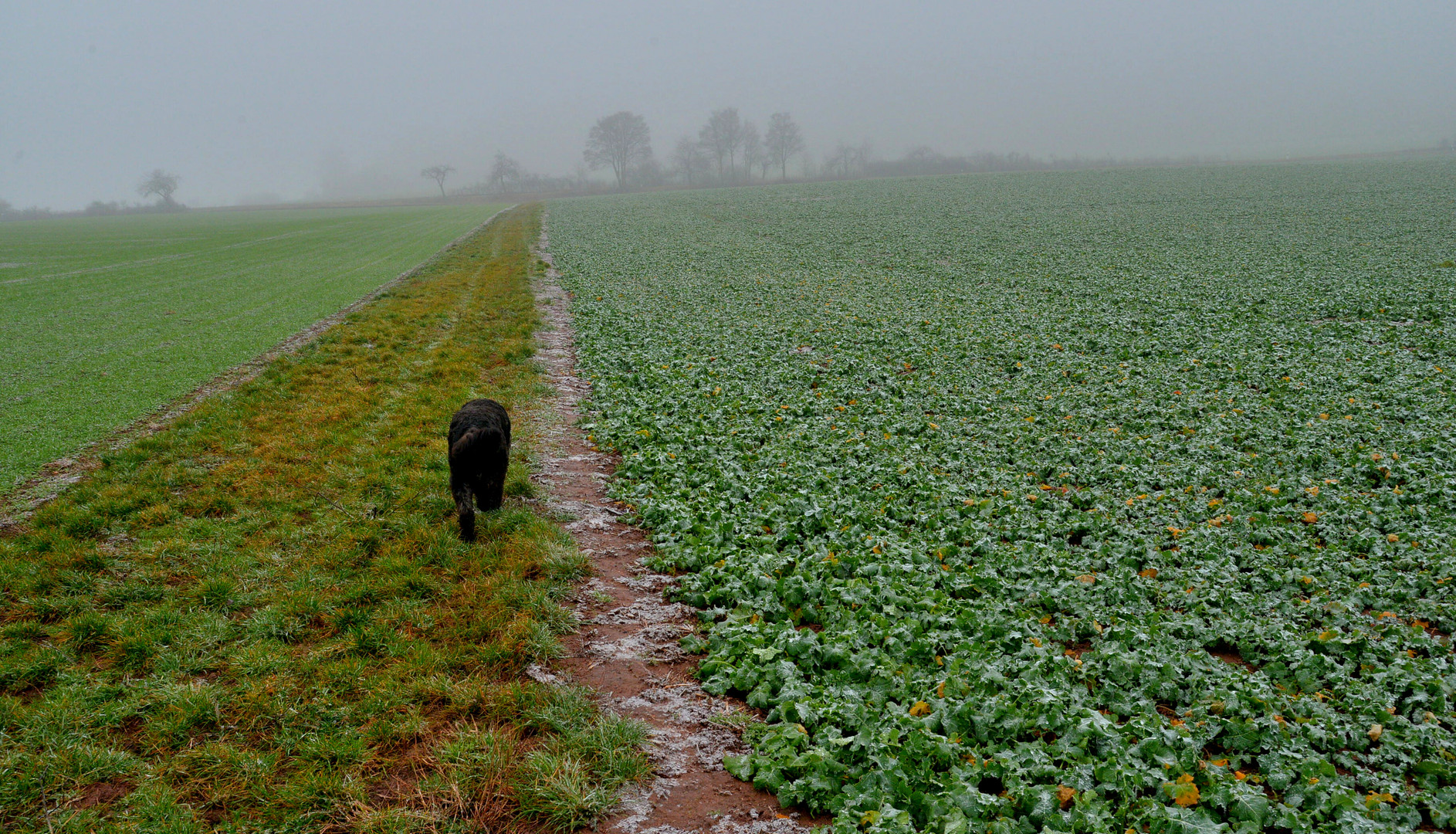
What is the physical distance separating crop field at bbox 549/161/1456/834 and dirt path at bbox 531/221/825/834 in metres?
0.23

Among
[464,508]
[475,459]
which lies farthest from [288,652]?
[475,459]

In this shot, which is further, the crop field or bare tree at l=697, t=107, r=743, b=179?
bare tree at l=697, t=107, r=743, b=179

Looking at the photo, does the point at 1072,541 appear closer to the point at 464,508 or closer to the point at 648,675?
the point at 648,675

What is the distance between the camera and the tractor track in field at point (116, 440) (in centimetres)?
820

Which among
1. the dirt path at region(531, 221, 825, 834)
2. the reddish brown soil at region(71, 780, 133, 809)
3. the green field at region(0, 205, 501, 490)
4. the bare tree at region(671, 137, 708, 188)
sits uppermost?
the bare tree at region(671, 137, 708, 188)

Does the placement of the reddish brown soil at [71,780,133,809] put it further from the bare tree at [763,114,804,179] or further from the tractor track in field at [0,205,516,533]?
the bare tree at [763,114,804,179]

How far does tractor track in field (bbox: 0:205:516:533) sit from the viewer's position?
820cm

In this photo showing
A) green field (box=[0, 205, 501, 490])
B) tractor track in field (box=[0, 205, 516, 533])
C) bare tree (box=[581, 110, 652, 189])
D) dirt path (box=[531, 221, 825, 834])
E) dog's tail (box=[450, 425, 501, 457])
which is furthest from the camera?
bare tree (box=[581, 110, 652, 189])

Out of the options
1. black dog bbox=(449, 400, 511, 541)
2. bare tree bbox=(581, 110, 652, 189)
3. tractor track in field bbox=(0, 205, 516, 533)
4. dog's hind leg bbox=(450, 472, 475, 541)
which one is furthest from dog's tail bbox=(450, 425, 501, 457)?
bare tree bbox=(581, 110, 652, 189)

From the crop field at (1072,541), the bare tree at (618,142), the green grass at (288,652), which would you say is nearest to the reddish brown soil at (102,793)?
the green grass at (288,652)

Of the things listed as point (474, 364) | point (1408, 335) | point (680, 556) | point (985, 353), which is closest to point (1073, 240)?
point (1408, 335)

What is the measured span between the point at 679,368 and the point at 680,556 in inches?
294

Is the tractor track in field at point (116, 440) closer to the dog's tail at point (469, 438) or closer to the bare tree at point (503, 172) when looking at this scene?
the dog's tail at point (469, 438)

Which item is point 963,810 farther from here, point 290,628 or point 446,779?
point 290,628
